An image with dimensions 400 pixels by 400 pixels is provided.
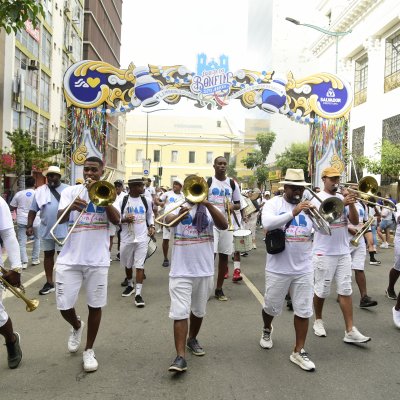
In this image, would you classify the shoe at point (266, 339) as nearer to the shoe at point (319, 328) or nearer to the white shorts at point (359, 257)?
the shoe at point (319, 328)

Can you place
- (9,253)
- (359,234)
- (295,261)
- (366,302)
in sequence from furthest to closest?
(366,302)
(359,234)
(295,261)
(9,253)

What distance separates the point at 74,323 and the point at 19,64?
24.2 m

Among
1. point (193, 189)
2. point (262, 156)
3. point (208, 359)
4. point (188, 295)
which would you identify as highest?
point (262, 156)

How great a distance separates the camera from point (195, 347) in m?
4.74

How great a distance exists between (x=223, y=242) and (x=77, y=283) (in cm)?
343

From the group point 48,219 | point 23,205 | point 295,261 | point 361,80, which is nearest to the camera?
point 295,261

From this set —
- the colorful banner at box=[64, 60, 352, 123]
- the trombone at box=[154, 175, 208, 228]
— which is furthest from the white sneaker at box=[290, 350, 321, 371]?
the colorful banner at box=[64, 60, 352, 123]

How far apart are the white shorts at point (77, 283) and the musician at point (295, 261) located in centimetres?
161

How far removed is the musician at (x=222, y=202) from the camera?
7207 millimetres

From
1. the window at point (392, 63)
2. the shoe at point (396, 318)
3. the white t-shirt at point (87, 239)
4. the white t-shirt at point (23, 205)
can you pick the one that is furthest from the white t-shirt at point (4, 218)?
the window at point (392, 63)

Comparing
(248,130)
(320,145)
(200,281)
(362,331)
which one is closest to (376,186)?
(362,331)

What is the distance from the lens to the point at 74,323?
4598mm

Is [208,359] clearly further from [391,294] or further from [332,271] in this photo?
[391,294]

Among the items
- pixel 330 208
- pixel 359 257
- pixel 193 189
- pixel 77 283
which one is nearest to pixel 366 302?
pixel 359 257
